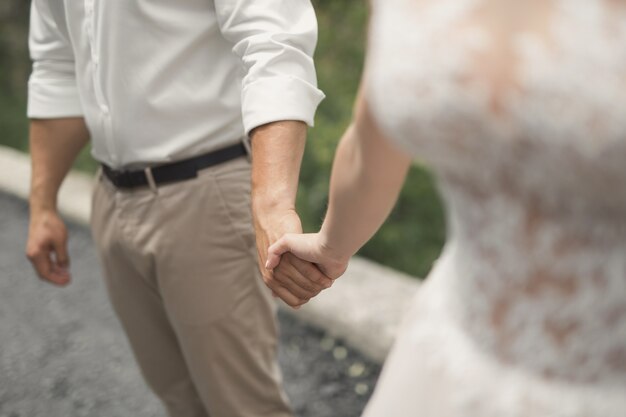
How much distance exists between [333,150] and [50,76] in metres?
2.53

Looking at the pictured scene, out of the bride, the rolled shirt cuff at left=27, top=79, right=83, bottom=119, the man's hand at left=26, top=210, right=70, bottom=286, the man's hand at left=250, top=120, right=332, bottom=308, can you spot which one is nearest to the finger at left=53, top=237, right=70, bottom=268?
the man's hand at left=26, top=210, right=70, bottom=286

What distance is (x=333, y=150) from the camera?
5.04 meters

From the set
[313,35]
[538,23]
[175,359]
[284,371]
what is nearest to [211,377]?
[175,359]

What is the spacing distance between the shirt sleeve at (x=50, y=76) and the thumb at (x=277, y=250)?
3.33ft

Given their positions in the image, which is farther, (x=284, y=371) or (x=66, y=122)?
(x=284, y=371)

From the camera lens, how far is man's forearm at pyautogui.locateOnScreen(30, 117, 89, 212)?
8.90ft

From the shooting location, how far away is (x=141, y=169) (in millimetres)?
2387

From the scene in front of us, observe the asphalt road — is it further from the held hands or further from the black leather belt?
the held hands

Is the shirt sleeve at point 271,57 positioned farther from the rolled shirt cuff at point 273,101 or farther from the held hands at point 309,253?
the held hands at point 309,253

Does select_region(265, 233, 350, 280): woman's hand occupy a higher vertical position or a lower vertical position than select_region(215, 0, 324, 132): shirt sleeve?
lower

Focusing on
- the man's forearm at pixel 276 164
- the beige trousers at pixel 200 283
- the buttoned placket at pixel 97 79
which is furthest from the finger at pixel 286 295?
the buttoned placket at pixel 97 79

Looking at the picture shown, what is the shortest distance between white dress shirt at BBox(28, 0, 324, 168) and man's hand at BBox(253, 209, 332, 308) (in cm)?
22

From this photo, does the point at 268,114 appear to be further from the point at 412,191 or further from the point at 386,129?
the point at 412,191

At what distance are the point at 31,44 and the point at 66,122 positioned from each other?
0.27m
